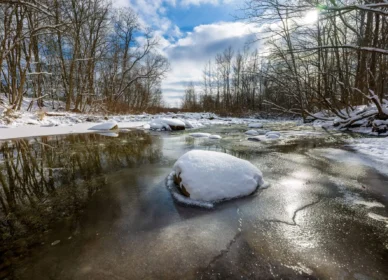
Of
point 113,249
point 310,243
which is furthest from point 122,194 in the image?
point 310,243

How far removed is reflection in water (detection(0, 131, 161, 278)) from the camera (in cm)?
190

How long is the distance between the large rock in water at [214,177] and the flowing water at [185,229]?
7.2 inches

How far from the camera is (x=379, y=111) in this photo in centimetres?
748

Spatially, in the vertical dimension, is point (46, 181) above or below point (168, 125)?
below

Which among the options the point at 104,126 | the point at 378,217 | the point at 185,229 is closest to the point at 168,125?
the point at 104,126

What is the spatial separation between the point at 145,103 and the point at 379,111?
26.3 metres

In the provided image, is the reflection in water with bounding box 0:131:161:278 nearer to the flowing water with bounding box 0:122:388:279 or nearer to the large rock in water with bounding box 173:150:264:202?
the flowing water with bounding box 0:122:388:279

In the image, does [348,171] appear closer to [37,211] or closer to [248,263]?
[248,263]

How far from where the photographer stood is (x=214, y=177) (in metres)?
2.71

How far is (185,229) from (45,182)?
261 cm

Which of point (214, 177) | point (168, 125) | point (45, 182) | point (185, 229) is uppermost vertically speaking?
point (168, 125)

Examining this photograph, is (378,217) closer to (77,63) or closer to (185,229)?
(185,229)

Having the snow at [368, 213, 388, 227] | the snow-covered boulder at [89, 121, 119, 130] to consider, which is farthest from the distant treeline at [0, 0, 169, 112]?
the snow at [368, 213, 388, 227]

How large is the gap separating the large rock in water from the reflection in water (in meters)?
1.38
